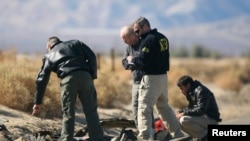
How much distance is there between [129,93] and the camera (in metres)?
23.3

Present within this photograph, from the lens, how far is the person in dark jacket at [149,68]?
11891mm

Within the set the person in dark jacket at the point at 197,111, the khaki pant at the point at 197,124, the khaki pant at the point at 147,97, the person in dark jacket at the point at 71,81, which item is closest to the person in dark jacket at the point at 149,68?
the khaki pant at the point at 147,97

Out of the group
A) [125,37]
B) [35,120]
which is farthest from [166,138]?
[35,120]

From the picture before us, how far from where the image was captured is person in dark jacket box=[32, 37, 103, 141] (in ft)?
36.7

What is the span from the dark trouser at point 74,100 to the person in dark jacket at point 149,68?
3.16 ft

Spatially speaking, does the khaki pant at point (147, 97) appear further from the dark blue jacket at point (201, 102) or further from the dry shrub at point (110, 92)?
the dry shrub at point (110, 92)

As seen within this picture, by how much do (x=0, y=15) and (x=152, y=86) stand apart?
573ft

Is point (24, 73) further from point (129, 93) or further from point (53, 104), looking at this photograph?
point (129, 93)

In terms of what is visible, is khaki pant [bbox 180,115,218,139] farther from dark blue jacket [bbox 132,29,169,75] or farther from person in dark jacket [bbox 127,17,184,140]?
dark blue jacket [bbox 132,29,169,75]

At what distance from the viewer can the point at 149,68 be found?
12.0 m

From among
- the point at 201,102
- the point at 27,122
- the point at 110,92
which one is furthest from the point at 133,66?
the point at 110,92

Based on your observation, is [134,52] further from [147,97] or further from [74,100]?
A: [74,100]

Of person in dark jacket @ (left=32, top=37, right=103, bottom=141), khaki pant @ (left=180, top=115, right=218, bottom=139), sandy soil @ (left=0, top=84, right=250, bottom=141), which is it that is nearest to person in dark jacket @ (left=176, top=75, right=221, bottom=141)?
khaki pant @ (left=180, top=115, right=218, bottom=139)

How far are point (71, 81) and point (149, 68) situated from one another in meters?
1.58
